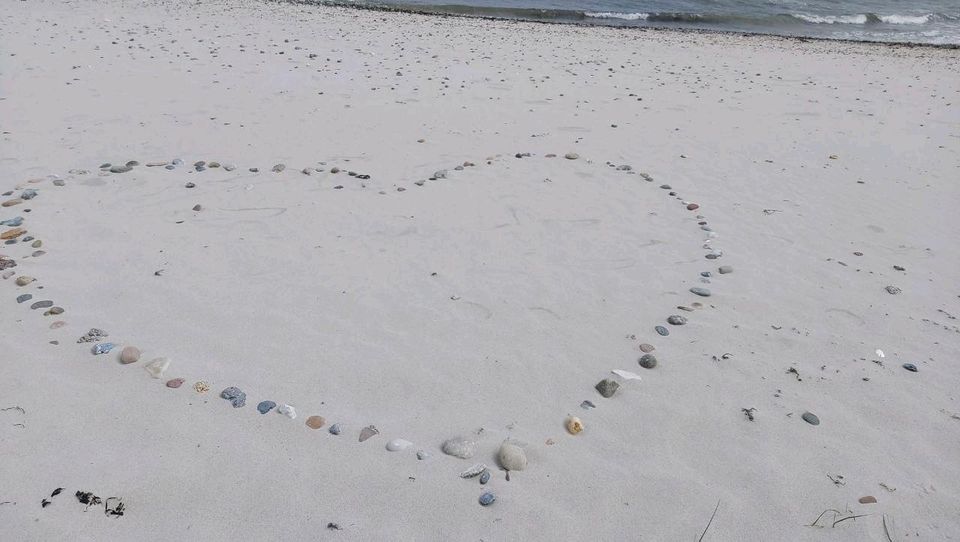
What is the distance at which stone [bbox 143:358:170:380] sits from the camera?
361 centimetres

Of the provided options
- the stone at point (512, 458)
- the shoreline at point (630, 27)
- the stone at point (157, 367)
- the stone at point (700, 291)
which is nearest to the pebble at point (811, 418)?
the stone at point (700, 291)

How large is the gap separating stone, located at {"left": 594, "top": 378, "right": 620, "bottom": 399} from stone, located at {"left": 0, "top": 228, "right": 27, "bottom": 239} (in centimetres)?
456

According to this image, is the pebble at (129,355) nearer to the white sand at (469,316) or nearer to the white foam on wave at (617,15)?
the white sand at (469,316)

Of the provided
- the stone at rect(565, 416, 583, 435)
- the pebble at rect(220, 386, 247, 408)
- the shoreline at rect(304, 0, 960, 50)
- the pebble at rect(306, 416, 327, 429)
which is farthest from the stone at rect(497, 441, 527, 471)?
the shoreline at rect(304, 0, 960, 50)

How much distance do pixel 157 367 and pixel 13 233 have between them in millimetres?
2446

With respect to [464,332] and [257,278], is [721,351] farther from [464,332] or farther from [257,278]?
[257,278]

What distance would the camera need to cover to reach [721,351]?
13.4 ft

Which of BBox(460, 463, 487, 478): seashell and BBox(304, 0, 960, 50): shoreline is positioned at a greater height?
BBox(304, 0, 960, 50): shoreline

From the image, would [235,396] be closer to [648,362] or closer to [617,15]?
[648,362]

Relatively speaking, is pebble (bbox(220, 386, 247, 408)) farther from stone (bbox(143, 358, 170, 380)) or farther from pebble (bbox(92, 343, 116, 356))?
pebble (bbox(92, 343, 116, 356))

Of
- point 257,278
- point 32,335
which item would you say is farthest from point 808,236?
point 32,335

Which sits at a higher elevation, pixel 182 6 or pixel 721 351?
pixel 182 6

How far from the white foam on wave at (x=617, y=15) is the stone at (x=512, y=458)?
68.1 ft

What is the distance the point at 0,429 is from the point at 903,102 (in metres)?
12.6
